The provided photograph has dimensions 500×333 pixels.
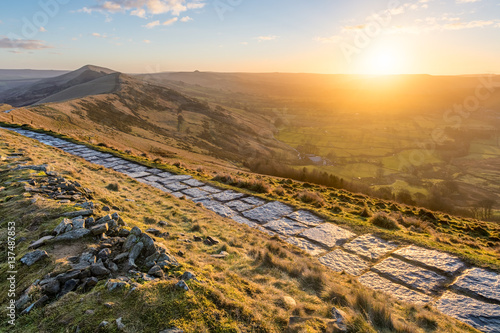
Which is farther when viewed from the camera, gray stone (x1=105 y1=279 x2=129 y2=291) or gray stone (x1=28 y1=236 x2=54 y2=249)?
gray stone (x1=28 y1=236 x2=54 y2=249)

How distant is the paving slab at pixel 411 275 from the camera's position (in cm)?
792

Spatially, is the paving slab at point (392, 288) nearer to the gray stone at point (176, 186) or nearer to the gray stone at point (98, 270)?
the gray stone at point (98, 270)

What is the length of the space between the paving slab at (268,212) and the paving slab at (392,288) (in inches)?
209

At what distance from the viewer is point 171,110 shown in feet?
278

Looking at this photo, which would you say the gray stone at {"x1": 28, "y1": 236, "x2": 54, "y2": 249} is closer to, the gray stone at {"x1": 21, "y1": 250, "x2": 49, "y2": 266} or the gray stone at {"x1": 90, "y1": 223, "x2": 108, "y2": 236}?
the gray stone at {"x1": 21, "y1": 250, "x2": 49, "y2": 266}

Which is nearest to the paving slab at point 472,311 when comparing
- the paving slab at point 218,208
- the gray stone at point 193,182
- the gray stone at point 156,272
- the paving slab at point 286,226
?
the paving slab at point 286,226

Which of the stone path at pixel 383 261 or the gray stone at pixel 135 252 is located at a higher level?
the gray stone at pixel 135 252

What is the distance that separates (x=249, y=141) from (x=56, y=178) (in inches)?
2853

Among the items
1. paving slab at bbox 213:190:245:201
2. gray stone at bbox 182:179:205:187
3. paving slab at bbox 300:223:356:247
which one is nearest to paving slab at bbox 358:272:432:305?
paving slab at bbox 300:223:356:247

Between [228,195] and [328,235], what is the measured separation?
22.4 ft

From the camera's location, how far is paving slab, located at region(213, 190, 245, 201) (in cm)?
1530

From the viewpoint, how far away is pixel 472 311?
22.3ft

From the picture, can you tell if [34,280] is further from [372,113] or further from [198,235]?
[372,113]

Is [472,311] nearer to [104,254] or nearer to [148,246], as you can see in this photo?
[148,246]
